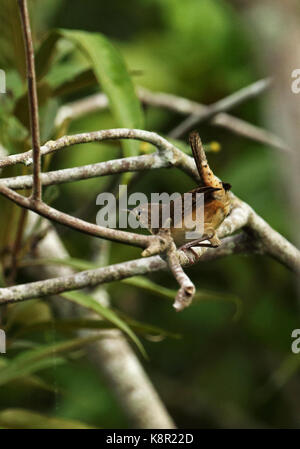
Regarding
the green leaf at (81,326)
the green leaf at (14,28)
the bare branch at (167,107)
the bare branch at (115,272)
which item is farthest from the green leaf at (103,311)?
the bare branch at (167,107)

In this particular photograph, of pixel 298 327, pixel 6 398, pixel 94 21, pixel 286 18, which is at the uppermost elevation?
pixel 94 21

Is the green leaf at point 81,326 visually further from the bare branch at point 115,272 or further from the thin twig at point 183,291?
the thin twig at point 183,291

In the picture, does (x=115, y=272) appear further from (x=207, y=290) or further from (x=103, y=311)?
(x=207, y=290)

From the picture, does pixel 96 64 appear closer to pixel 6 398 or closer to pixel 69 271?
pixel 69 271

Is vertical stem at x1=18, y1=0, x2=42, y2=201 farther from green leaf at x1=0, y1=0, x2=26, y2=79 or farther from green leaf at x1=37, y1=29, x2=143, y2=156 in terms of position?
green leaf at x1=0, y1=0, x2=26, y2=79

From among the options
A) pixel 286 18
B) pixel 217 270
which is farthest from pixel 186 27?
pixel 286 18
